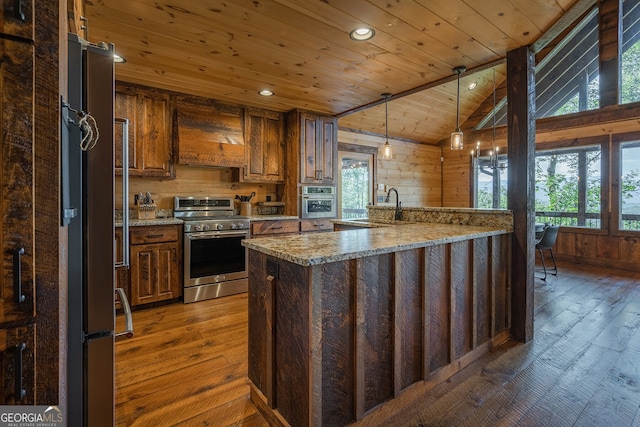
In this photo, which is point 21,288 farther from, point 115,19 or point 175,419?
point 115,19

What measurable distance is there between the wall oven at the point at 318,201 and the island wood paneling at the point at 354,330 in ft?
8.69

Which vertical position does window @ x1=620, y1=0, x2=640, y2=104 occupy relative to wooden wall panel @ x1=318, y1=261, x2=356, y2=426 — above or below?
above

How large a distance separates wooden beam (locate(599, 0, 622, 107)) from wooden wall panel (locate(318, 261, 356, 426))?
19.0 ft

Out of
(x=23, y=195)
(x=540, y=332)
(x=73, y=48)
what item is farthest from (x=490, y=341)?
(x=73, y=48)

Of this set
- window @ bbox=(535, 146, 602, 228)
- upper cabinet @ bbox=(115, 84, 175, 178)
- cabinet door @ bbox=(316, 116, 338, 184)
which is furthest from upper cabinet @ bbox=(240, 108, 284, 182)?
window @ bbox=(535, 146, 602, 228)

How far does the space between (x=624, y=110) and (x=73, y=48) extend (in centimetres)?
652

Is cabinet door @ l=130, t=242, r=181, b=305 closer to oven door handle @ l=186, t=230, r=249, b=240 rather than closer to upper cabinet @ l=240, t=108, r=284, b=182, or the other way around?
oven door handle @ l=186, t=230, r=249, b=240

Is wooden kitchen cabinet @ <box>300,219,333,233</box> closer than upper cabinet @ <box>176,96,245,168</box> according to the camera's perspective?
No

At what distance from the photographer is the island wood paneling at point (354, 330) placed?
1412mm

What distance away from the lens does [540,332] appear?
2.72 m

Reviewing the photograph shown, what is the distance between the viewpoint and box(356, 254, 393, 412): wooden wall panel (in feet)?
5.14

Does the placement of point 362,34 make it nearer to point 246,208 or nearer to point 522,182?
point 522,182

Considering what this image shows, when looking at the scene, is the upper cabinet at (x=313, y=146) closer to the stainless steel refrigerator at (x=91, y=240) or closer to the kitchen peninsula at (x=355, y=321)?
the kitchen peninsula at (x=355, y=321)

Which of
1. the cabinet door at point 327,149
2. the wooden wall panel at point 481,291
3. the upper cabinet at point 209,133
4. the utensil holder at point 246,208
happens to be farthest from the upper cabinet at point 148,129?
the wooden wall panel at point 481,291
